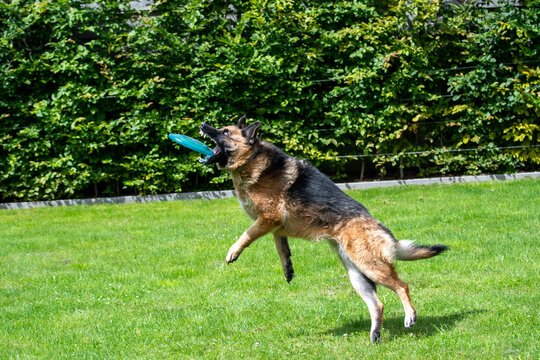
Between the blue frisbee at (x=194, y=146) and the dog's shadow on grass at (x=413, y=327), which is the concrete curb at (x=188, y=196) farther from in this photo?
the dog's shadow on grass at (x=413, y=327)

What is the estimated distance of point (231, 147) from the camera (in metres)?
5.44

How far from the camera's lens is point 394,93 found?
37.0 ft

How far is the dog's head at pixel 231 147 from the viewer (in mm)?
5395

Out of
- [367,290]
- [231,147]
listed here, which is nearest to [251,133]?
[231,147]

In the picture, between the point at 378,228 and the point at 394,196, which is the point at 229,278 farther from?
the point at 394,196

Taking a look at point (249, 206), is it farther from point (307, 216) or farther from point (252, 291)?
point (252, 291)

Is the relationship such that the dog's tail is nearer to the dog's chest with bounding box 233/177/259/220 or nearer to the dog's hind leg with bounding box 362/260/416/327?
the dog's hind leg with bounding box 362/260/416/327

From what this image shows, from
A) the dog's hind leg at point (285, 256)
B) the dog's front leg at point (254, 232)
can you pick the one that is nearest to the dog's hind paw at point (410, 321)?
the dog's hind leg at point (285, 256)

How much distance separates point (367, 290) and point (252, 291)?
157 cm

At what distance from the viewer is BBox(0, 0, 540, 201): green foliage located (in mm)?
11273

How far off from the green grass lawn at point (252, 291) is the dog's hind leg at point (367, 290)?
184mm

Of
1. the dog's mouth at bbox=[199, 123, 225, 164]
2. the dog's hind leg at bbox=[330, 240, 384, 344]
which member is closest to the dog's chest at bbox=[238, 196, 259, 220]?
the dog's mouth at bbox=[199, 123, 225, 164]

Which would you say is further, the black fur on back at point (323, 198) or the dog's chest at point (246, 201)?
the dog's chest at point (246, 201)

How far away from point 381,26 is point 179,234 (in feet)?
17.1
